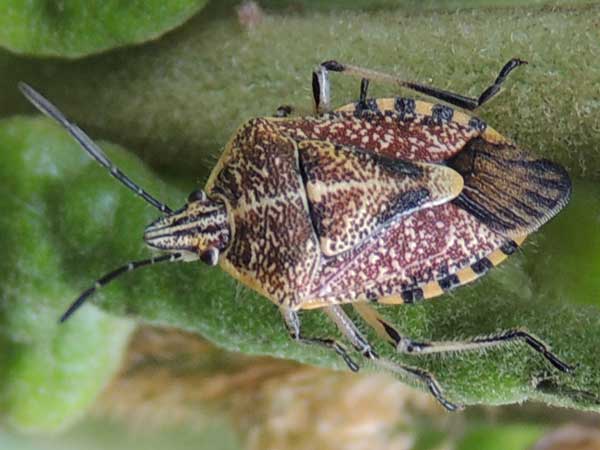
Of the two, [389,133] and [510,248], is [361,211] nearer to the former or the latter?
[389,133]

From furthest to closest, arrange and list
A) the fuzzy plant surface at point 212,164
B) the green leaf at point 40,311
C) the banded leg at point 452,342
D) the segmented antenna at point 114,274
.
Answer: the green leaf at point 40,311 < the segmented antenna at point 114,274 < the fuzzy plant surface at point 212,164 < the banded leg at point 452,342

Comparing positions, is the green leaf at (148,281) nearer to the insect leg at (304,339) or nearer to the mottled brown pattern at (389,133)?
the insect leg at (304,339)

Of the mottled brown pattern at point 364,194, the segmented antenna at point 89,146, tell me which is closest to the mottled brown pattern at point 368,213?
the mottled brown pattern at point 364,194

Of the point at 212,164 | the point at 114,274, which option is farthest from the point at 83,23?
the point at 114,274

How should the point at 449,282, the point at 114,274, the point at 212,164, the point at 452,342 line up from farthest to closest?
the point at 212,164 < the point at 114,274 < the point at 449,282 < the point at 452,342

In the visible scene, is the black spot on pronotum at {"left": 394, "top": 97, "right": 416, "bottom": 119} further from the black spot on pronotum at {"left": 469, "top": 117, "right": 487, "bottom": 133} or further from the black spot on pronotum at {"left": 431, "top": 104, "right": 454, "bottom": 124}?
the black spot on pronotum at {"left": 469, "top": 117, "right": 487, "bottom": 133}

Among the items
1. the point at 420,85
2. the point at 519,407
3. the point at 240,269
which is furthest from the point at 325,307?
the point at 519,407
